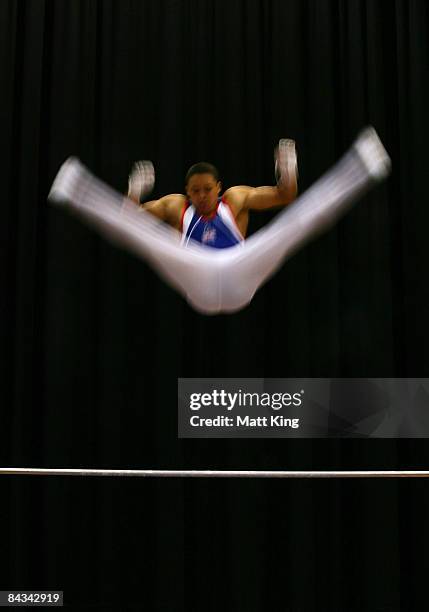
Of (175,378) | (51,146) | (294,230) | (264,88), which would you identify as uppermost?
(264,88)

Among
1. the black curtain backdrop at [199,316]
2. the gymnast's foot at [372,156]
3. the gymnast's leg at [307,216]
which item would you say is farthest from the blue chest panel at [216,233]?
the black curtain backdrop at [199,316]

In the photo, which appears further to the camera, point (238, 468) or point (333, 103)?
point (333, 103)

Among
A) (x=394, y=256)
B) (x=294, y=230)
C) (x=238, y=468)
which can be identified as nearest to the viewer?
(x=294, y=230)

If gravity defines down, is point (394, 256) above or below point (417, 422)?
above

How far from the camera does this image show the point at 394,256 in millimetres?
4562

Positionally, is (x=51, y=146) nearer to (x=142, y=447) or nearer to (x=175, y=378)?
(x=175, y=378)

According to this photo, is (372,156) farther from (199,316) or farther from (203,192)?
(199,316)

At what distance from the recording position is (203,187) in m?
3.20

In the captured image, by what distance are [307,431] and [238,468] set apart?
0.45 metres

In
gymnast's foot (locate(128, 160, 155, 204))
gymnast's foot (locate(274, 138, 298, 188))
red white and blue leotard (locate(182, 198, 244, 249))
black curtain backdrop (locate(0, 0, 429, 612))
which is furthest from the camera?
black curtain backdrop (locate(0, 0, 429, 612))

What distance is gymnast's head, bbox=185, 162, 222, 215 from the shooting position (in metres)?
3.17

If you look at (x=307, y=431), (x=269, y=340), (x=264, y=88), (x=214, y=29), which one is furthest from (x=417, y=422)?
(x=214, y=29)

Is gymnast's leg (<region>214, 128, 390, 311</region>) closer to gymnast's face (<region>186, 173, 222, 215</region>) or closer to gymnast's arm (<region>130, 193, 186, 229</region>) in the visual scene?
gymnast's face (<region>186, 173, 222, 215</region>)

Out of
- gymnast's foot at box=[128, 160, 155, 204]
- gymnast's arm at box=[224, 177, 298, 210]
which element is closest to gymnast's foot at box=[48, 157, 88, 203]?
gymnast's foot at box=[128, 160, 155, 204]
